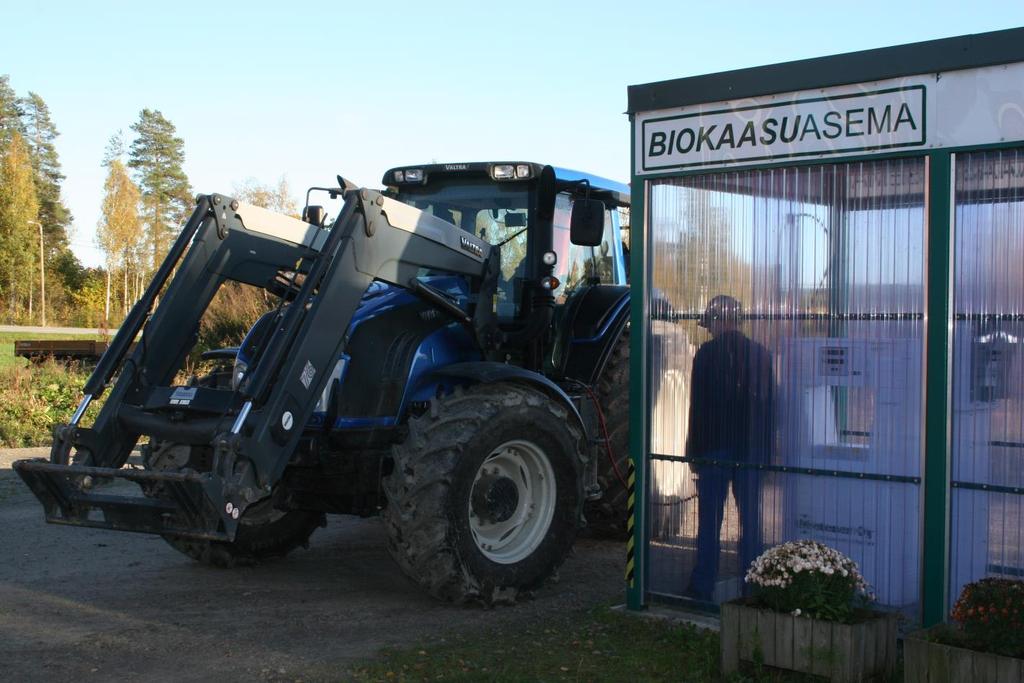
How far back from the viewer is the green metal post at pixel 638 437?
6922mm

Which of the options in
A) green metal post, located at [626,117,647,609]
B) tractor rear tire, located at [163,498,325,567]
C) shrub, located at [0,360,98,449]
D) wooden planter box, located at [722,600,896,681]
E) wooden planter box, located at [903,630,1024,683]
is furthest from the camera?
shrub, located at [0,360,98,449]

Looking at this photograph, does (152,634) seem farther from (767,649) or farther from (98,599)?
(767,649)

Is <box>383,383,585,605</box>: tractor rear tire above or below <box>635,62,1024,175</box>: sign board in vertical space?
below

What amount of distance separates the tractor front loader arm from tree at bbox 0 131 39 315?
175 feet

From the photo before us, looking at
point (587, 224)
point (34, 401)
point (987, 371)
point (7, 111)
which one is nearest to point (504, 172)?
point (587, 224)

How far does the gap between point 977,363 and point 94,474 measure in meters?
4.79

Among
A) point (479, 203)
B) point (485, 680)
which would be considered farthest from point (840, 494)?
point (479, 203)

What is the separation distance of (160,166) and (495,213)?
6753cm

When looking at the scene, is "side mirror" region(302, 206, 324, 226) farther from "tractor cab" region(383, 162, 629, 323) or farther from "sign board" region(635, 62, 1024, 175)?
"sign board" region(635, 62, 1024, 175)

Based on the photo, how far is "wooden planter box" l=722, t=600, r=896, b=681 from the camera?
17.3ft

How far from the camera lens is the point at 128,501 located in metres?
6.36

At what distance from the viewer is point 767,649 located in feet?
18.0

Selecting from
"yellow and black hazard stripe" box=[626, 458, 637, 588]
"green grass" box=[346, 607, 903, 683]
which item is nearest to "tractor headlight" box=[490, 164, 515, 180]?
"yellow and black hazard stripe" box=[626, 458, 637, 588]

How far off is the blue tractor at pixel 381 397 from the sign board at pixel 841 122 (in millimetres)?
928
